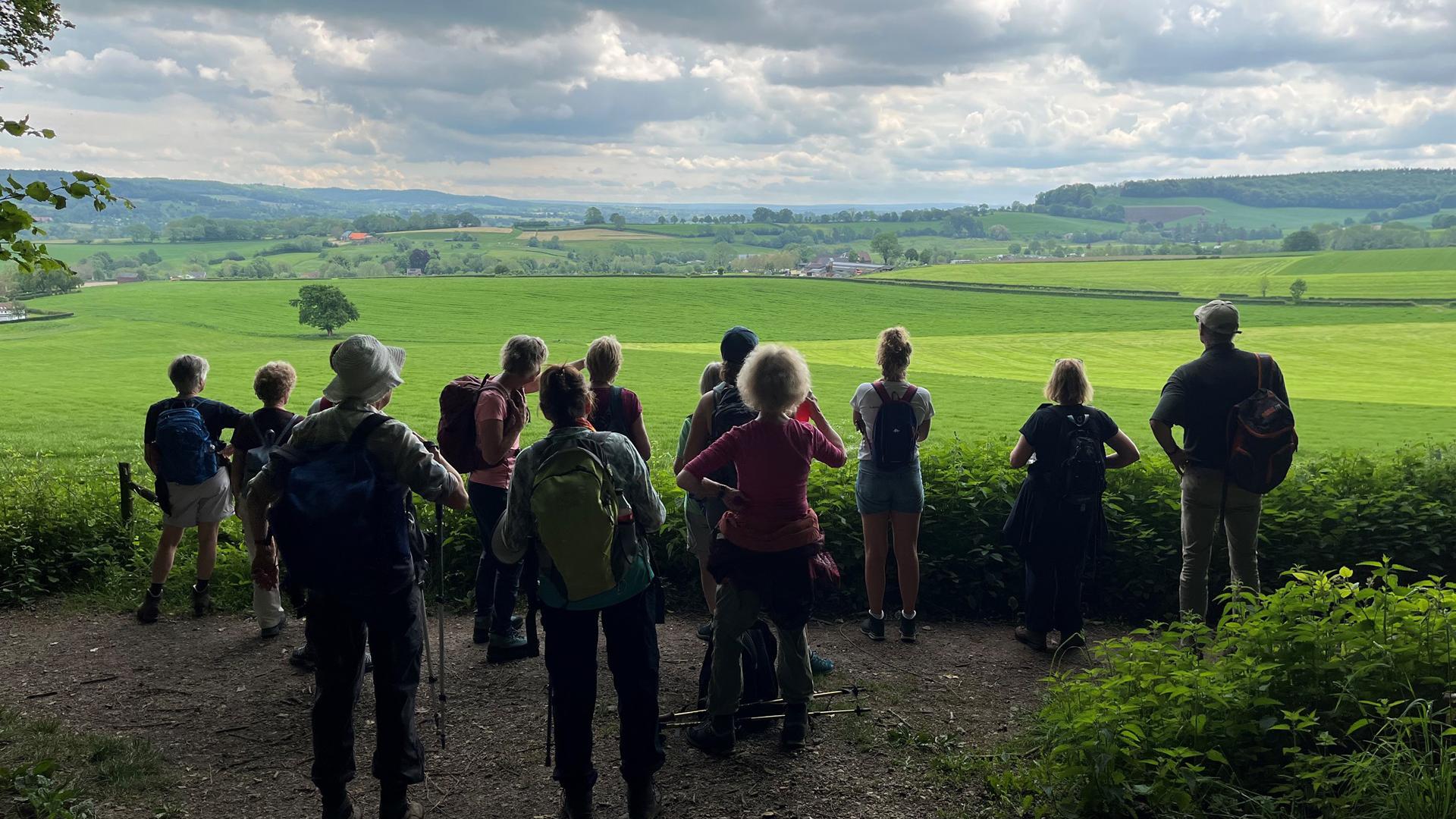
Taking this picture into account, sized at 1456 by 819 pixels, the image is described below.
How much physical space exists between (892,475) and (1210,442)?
207cm

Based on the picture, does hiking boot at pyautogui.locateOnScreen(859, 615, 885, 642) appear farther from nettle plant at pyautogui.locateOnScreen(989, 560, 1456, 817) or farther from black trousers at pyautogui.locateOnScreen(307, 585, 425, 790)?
black trousers at pyautogui.locateOnScreen(307, 585, 425, 790)

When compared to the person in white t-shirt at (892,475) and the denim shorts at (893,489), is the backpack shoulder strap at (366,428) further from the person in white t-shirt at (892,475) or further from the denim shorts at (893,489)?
the denim shorts at (893,489)

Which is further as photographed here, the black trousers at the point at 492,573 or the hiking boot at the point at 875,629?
the hiking boot at the point at 875,629

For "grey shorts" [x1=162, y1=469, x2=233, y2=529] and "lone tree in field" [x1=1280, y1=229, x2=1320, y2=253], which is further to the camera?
"lone tree in field" [x1=1280, y1=229, x2=1320, y2=253]

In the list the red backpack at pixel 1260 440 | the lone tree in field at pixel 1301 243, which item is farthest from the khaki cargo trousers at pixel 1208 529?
the lone tree in field at pixel 1301 243

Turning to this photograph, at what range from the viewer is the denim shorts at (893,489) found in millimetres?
6645

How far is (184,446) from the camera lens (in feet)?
22.5

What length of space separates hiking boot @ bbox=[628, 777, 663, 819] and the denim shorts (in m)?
2.77

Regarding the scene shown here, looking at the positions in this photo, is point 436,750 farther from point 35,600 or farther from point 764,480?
point 35,600

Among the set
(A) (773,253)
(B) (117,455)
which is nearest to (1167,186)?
(A) (773,253)

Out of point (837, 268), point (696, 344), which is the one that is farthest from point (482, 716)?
point (837, 268)

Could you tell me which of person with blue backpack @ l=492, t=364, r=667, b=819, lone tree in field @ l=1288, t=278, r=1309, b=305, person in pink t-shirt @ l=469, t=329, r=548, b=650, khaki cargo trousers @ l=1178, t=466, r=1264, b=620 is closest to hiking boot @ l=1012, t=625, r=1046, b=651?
khaki cargo trousers @ l=1178, t=466, r=1264, b=620

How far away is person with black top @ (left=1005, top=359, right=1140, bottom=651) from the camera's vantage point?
6.46 metres

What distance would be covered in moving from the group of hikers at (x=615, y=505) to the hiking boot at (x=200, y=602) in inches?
35.6
